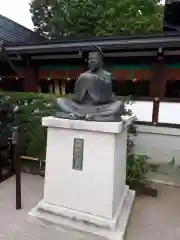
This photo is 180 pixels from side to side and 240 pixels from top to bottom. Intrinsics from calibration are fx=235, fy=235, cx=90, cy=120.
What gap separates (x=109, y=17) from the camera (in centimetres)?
1426

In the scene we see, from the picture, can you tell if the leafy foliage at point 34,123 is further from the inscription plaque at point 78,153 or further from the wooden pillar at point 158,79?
the wooden pillar at point 158,79

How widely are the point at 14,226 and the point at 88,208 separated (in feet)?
3.68

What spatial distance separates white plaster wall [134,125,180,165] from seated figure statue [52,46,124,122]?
3229 millimetres

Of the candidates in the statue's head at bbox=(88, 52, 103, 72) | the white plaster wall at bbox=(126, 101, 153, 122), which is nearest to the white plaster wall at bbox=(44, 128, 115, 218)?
the statue's head at bbox=(88, 52, 103, 72)

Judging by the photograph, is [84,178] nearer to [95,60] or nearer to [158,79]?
[95,60]

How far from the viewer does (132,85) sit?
8000 mm

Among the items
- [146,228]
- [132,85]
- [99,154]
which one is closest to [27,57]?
[132,85]

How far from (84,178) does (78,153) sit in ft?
1.19

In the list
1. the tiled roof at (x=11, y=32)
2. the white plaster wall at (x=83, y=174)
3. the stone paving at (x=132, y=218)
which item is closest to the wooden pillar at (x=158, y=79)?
the stone paving at (x=132, y=218)

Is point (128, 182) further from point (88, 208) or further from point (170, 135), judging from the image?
point (170, 135)

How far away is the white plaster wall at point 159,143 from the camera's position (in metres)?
6.08

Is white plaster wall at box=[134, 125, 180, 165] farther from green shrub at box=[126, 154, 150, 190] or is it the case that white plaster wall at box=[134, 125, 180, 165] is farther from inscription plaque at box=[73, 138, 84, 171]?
inscription plaque at box=[73, 138, 84, 171]

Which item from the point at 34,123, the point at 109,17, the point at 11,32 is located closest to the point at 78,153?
the point at 34,123

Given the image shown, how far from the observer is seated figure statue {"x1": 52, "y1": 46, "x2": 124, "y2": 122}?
3.24m
